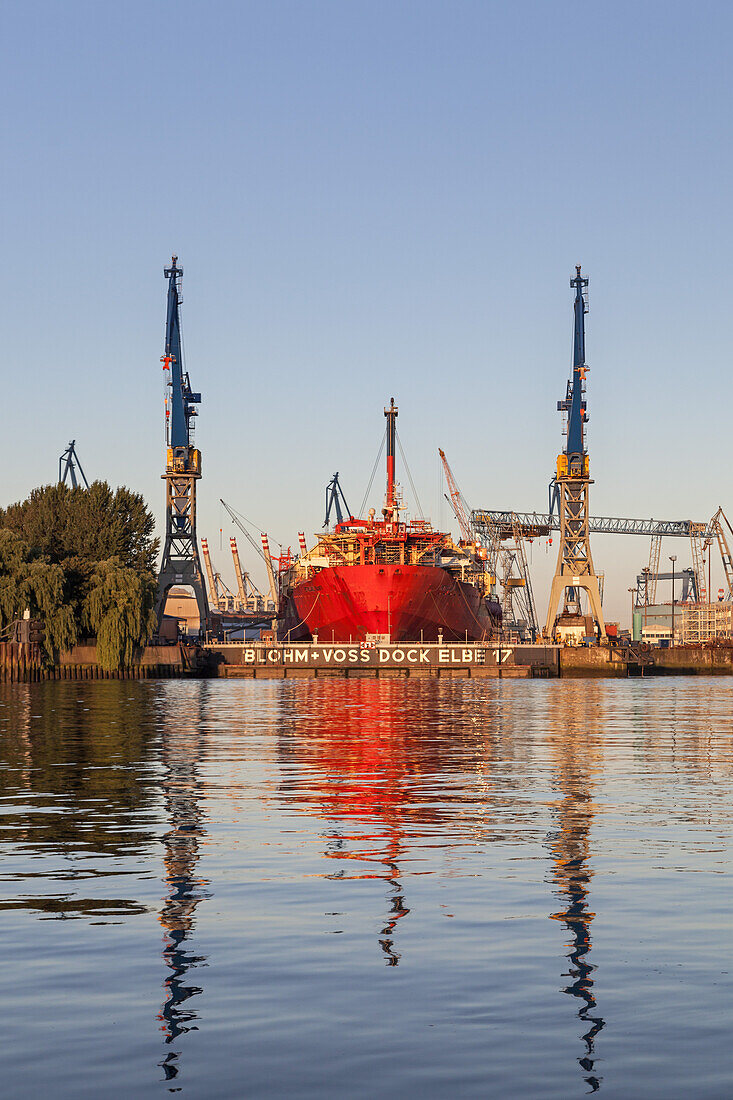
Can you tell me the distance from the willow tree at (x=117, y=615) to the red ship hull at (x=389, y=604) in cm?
2604

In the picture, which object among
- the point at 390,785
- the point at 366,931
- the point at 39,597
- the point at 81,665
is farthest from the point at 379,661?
the point at 366,931

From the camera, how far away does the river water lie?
31.2 feet

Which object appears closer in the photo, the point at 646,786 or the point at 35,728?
the point at 646,786

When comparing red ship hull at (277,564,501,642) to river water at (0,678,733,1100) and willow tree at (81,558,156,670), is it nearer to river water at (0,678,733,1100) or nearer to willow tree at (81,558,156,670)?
willow tree at (81,558,156,670)

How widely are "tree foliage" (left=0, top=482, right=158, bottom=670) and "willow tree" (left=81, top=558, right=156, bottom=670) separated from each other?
8cm

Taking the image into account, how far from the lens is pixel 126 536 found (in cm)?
12694

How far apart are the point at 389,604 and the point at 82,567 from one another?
101ft

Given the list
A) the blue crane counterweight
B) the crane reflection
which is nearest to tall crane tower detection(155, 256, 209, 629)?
the blue crane counterweight

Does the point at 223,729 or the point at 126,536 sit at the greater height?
the point at 126,536

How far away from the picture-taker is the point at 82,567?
4373 inches

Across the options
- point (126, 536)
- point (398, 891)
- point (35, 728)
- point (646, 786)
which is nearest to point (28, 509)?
point (126, 536)

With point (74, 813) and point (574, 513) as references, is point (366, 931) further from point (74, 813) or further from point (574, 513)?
point (574, 513)

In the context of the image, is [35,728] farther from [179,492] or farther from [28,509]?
[179,492]

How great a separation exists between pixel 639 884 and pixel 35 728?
119 feet
